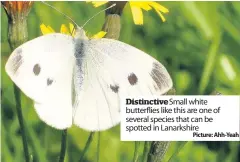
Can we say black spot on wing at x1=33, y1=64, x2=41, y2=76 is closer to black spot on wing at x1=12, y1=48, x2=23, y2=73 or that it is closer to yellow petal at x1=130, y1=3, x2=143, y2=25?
black spot on wing at x1=12, y1=48, x2=23, y2=73

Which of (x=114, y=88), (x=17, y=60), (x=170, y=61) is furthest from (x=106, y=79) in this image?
(x=170, y=61)

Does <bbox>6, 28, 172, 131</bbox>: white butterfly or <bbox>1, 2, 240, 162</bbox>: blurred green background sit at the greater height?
<bbox>6, 28, 172, 131</bbox>: white butterfly

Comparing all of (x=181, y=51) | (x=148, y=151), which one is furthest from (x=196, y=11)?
(x=148, y=151)

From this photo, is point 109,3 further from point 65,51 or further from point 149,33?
point 149,33

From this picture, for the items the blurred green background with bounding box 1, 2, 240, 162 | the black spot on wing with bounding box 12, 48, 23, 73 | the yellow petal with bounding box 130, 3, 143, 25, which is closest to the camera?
the black spot on wing with bounding box 12, 48, 23, 73

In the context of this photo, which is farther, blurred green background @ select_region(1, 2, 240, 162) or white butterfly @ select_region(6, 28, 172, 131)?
blurred green background @ select_region(1, 2, 240, 162)

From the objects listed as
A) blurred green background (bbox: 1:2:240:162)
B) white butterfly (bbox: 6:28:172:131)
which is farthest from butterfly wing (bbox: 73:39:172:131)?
blurred green background (bbox: 1:2:240:162)
